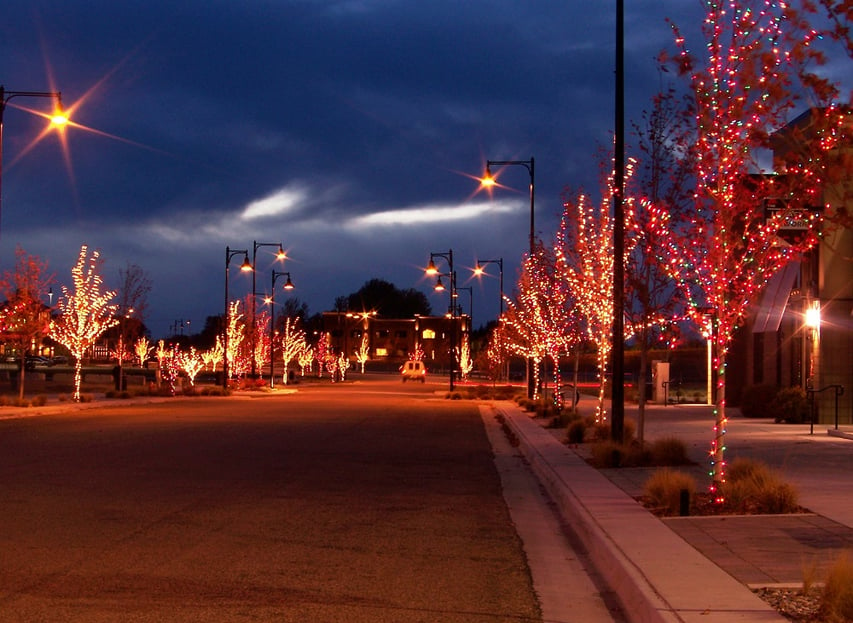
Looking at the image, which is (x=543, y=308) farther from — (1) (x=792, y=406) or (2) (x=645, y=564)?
(2) (x=645, y=564)

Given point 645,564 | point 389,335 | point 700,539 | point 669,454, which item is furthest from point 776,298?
point 389,335

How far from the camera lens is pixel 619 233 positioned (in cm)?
1970

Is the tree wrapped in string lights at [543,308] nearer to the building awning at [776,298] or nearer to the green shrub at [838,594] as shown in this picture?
the building awning at [776,298]

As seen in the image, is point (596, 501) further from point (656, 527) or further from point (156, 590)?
point (156, 590)

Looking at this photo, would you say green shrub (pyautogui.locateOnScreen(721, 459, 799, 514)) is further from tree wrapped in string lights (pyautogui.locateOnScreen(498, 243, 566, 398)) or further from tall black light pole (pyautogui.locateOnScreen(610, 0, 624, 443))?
tree wrapped in string lights (pyautogui.locateOnScreen(498, 243, 566, 398))

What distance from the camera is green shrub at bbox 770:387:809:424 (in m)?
29.5

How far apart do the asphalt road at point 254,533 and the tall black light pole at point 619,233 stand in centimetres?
279

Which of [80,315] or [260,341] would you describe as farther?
[260,341]

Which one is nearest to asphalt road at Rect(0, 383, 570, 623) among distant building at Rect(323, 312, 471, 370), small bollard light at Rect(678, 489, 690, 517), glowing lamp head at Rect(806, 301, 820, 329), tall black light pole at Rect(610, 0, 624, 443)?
small bollard light at Rect(678, 489, 690, 517)

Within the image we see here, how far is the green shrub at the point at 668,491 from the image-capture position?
13633 mm

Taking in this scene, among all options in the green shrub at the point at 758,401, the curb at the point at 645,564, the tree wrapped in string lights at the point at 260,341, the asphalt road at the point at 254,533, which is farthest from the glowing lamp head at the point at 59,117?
the tree wrapped in string lights at the point at 260,341

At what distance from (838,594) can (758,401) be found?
1079 inches

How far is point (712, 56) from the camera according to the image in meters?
14.5

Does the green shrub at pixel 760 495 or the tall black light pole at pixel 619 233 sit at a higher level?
the tall black light pole at pixel 619 233
